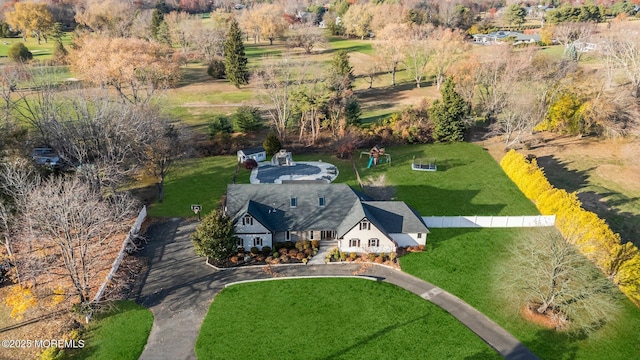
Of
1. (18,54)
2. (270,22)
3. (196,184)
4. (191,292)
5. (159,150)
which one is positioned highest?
(270,22)

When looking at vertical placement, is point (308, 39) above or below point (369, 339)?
above

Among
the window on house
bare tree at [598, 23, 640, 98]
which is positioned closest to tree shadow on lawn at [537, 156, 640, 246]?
bare tree at [598, 23, 640, 98]

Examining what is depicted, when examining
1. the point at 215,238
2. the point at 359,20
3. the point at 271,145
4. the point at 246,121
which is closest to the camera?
the point at 215,238

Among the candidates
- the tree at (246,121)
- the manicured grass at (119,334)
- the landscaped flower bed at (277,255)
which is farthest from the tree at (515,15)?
the manicured grass at (119,334)

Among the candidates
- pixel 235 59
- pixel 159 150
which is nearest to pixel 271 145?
pixel 159 150

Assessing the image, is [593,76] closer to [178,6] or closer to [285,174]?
[285,174]

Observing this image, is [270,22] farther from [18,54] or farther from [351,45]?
[18,54]

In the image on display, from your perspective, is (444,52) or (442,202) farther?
(444,52)
